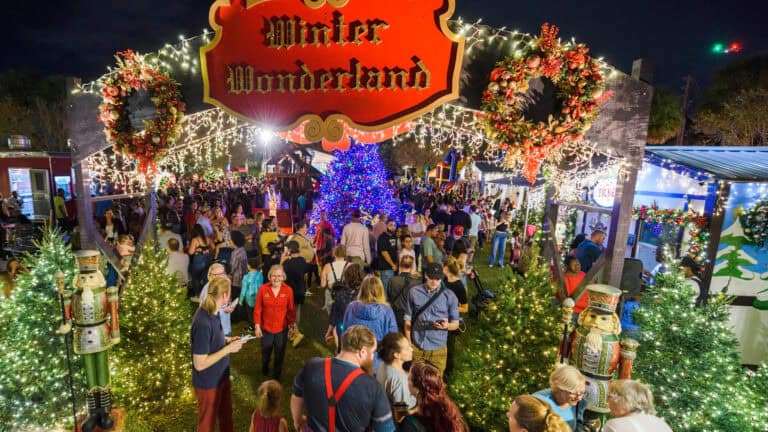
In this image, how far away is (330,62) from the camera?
4.26 metres

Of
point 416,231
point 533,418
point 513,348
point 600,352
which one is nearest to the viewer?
point 533,418

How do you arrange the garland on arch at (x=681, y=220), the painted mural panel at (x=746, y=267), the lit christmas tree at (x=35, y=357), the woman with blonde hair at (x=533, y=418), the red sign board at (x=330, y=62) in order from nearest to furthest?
the woman with blonde hair at (x=533, y=418) → the lit christmas tree at (x=35, y=357) → the red sign board at (x=330, y=62) → the painted mural panel at (x=746, y=267) → the garland on arch at (x=681, y=220)

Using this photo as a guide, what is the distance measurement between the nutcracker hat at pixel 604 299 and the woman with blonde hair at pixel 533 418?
122cm

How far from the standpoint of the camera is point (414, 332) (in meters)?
4.26

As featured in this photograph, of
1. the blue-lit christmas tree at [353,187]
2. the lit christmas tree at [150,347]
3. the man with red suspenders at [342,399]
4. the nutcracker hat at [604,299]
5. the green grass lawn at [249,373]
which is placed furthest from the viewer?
the blue-lit christmas tree at [353,187]

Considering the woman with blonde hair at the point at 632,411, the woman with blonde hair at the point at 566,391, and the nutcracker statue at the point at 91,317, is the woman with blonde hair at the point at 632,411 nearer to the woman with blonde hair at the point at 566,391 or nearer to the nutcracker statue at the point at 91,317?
the woman with blonde hair at the point at 566,391

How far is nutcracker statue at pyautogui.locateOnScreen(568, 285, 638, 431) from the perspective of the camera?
2994 millimetres

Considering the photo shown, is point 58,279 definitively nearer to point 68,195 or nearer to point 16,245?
point 16,245

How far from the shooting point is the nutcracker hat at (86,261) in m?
3.31

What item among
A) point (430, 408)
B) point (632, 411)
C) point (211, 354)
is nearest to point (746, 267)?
point (632, 411)

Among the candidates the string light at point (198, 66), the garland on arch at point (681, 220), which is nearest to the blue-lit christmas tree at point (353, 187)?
the string light at point (198, 66)

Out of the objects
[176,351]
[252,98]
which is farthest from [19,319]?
[252,98]

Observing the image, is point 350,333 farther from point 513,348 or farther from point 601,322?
point 513,348

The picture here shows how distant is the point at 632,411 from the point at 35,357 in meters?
5.11
